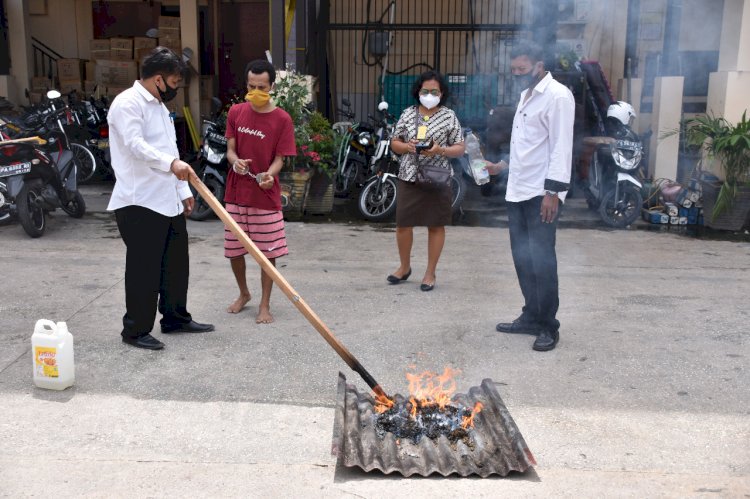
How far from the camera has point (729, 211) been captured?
8.56 meters

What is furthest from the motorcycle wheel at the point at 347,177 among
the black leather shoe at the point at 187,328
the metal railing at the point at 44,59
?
the metal railing at the point at 44,59

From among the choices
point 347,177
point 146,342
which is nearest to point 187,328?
point 146,342

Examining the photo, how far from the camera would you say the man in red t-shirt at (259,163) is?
516cm

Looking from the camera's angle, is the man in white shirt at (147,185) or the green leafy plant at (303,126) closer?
the man in white shirt at (147,185)

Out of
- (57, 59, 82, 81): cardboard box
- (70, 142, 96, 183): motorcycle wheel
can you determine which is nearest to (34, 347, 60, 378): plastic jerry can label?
(70, 142, 96, 183): motorcycle wheel

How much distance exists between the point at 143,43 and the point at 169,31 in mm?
545

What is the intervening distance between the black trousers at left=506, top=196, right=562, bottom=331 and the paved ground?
0.77 ft

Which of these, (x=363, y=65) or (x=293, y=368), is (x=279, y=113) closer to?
(x=293, y=368)

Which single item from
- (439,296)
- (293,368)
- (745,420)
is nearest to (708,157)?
(439,296)

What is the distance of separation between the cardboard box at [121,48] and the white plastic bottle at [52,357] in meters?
8.84

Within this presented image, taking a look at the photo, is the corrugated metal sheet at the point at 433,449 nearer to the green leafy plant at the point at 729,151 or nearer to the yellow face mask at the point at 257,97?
the yellow face mask at the point at 257,97

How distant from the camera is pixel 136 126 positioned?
4570 millimetres

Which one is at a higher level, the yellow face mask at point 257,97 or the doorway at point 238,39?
the doorway at point 238,39

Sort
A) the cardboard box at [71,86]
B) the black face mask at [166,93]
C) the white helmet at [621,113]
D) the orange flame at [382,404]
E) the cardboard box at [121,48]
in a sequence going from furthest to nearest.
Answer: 1. the cardboard box at [71,86]
2. the cardboard box at [121,48]
3. the white helmet at [621,113]
4. the black face mask at [166,93]
5. the orange flame at [382,404]
